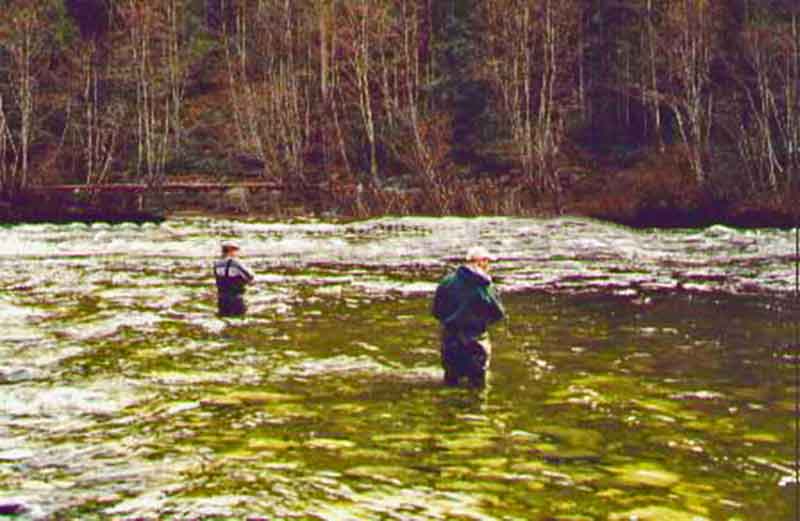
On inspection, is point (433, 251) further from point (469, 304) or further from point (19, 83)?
point (19, 83)

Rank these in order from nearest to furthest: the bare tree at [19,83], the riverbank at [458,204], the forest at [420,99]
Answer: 1. the riverbank at [458,204]
2. the forest at [420,99]
3. the bare tree at [19,83]

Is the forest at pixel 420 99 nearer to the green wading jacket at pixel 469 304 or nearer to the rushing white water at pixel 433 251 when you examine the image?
the rushing white water at pixel 433 251

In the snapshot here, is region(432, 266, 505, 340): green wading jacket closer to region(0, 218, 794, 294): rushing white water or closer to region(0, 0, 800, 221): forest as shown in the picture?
region(0, 218, 794, 294): rushing white water

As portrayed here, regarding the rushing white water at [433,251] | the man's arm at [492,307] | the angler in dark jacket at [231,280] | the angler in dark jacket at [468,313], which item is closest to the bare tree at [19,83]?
the rushing white water at [433,251]

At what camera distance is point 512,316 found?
1759 centimetres

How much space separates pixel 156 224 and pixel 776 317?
32.9 meters

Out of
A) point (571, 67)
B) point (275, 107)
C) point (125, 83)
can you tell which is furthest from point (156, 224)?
point (571, 67)

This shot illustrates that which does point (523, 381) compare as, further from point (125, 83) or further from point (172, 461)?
point (125, 83)

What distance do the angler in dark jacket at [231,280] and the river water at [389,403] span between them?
0.34 m

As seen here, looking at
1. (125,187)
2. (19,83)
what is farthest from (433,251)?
(19,83)

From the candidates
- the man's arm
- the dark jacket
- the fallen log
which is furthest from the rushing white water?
the man's arm

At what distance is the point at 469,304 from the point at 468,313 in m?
0.11

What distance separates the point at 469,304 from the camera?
11.1 metres

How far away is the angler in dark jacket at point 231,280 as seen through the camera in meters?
16.4
